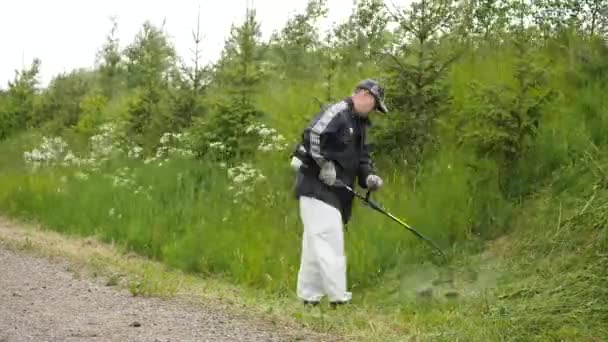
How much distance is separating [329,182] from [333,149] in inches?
12.4

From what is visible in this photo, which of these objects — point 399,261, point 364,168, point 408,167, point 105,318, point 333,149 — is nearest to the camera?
point 105,318

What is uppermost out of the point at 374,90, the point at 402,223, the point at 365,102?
the point at 374,90

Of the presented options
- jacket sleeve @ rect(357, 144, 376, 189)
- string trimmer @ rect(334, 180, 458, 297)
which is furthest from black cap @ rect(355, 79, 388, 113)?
string trimmer @ rect(334, 180, 458, 297)

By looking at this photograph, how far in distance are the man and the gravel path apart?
3.75ft

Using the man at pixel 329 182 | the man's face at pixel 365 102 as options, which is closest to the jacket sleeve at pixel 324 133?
the man at pixel 329 182

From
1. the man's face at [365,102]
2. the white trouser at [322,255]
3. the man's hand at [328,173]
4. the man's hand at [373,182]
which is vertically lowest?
the white trouser at [322,255]

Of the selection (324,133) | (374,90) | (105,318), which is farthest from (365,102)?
(105,318)

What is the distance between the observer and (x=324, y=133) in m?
7.32

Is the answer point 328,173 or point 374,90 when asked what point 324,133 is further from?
point 374,90

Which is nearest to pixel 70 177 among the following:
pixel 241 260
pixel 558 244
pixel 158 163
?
pixel 158 163

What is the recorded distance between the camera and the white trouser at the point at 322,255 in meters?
7.33

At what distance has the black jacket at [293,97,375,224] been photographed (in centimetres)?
734

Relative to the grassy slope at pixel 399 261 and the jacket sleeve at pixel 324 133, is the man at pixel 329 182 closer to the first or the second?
the jacket sleeve at pixel 324 133

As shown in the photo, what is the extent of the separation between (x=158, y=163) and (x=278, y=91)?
2.70 meters
